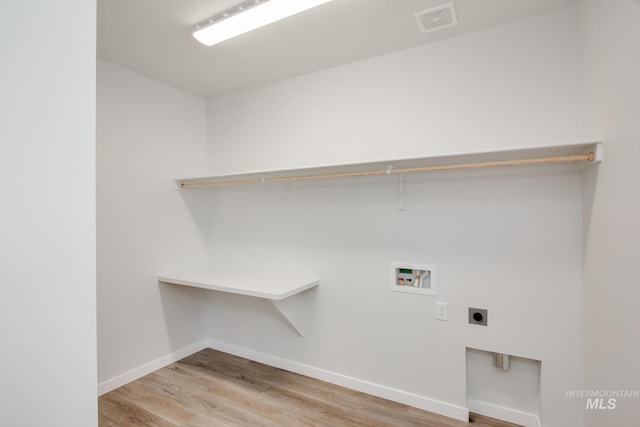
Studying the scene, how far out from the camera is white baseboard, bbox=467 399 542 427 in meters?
1.90

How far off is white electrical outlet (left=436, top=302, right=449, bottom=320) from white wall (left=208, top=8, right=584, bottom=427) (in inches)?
1.9

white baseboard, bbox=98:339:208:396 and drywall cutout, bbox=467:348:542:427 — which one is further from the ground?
drywall cutout, bbox=467:348:542:427

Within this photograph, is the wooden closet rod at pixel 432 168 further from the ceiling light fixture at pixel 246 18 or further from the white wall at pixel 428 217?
the ceiling light fixture at pixel 246 18

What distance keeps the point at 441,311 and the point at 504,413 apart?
28.2 inches

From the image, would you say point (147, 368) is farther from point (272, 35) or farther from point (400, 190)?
point (272, 35)

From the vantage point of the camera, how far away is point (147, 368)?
2.63m

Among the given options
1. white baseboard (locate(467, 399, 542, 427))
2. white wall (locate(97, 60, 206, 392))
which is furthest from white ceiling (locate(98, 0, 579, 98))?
white baseboard (locate(467, 399, 542, 427))

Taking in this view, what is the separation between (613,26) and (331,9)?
4.37 ft

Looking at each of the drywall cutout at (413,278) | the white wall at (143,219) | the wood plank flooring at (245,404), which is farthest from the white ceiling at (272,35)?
the wood plank flooring at (245,404)

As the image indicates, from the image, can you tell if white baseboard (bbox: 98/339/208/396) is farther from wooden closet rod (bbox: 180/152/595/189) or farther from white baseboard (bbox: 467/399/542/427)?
white baseboard (bbox: 467/399/542/427)

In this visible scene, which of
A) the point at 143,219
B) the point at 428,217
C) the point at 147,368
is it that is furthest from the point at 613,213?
the point at 147,368

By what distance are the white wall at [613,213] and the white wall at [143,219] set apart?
3.02m

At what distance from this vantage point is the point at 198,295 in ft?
10.2
